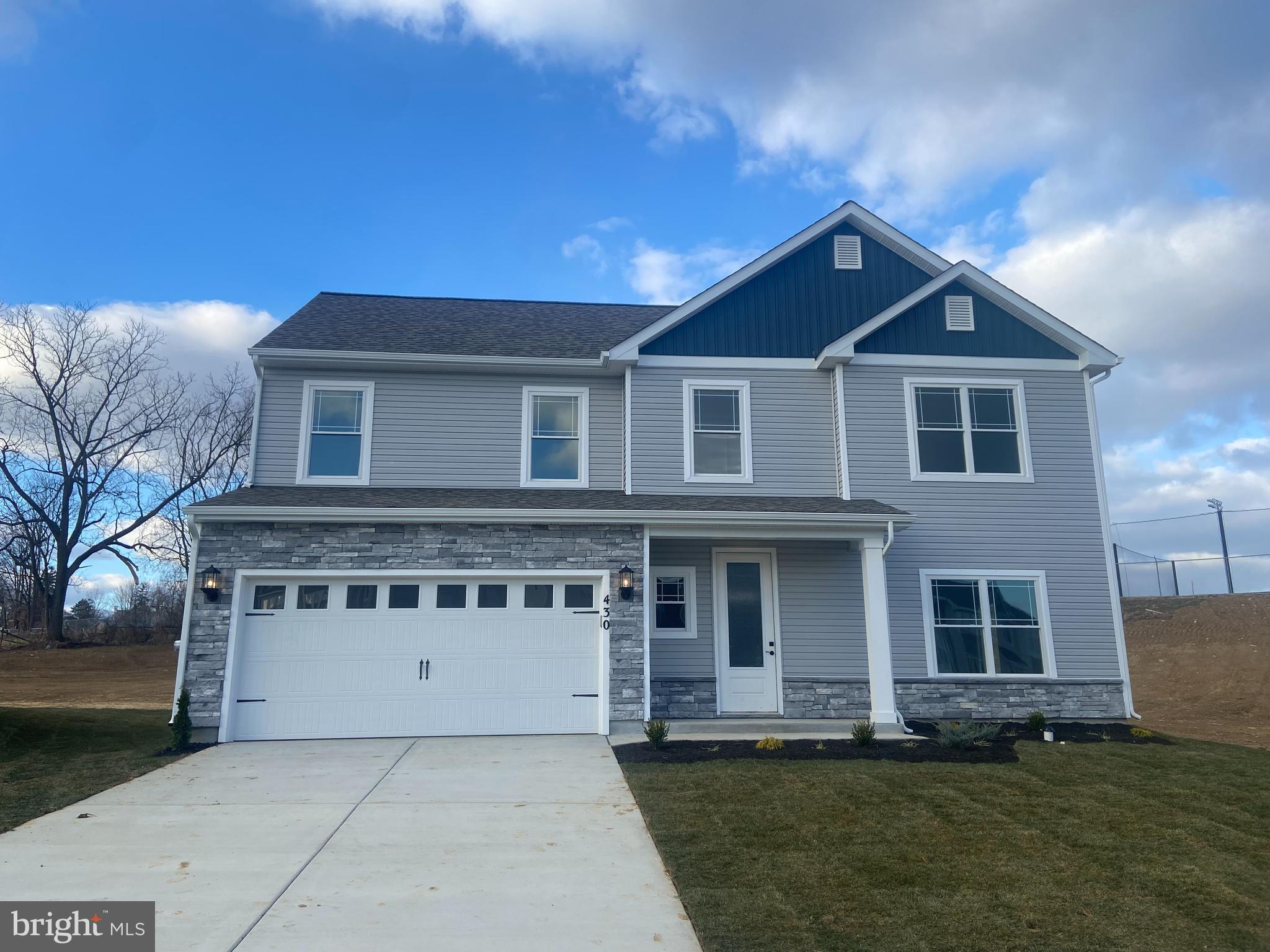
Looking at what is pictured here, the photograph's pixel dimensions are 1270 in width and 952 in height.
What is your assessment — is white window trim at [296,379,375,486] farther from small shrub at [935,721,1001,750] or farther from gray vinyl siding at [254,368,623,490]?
small shrub at [935,721,1001,750]

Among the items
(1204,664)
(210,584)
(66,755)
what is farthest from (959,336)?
(1204,664)

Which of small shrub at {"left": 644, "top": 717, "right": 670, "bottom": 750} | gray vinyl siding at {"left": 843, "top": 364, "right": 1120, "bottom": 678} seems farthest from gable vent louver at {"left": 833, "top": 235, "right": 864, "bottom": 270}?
small shrub at {"left": 644, "top": 717, "right": 670, "bottom": 750}

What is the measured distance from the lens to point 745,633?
12.2m

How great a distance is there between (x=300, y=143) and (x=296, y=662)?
11036mm

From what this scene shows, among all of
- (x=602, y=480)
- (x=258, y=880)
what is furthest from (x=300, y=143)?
(x=258, y=880)

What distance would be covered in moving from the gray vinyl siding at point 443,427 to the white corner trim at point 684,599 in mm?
1636

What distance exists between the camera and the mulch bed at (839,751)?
28.9 feet

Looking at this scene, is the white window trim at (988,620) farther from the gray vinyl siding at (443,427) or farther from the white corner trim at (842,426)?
the gray vinyl siding at (443,427)

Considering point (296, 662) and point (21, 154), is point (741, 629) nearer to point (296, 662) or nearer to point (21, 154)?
point (296, 662)

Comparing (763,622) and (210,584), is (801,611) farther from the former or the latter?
(210,584)

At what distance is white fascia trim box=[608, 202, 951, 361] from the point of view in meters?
12.6

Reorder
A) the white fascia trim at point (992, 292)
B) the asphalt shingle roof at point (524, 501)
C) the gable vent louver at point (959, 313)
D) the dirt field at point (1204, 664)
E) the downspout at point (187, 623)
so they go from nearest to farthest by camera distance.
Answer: the downspout at point (187, 623)
the asphalt shingle roof at point (524, 501)
the white fascia trim at point (992, 292)
the gable vent louver at point (959, 313)
the dirt field at point (1204, 664)

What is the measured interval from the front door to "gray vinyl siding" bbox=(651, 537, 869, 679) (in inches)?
5.9

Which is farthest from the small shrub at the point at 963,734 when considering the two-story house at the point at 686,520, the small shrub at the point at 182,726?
the small shrub at the point at 182,726
